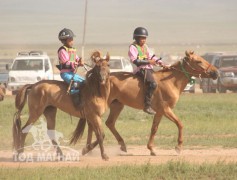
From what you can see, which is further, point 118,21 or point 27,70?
point 118,21

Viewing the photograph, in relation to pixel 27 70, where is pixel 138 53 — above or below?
above

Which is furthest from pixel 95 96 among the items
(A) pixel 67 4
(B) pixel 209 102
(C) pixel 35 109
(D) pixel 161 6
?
(D) pixel 161 6

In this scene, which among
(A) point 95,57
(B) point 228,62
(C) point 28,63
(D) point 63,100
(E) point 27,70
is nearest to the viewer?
(A) point 95,57

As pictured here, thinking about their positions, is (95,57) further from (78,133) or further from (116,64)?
(116,64)

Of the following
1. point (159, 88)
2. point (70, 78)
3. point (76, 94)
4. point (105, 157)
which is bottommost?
point (105, 157)

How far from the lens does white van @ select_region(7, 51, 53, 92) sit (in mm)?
37406

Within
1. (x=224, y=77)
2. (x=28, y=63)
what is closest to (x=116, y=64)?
(x=28, y=63)

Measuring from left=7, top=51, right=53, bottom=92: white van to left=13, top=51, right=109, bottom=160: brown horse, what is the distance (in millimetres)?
20921

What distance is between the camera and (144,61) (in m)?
17.1

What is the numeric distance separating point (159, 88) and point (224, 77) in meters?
23.1

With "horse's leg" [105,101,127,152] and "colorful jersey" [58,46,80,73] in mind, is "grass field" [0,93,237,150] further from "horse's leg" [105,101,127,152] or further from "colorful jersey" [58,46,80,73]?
"colorful jersey" [58,46,80,73]

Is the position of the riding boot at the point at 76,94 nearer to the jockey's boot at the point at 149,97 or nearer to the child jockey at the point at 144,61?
the child jockey at the point at 144,61

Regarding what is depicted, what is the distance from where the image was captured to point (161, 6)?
162 metres

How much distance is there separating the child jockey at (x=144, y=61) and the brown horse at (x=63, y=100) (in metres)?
1.56
